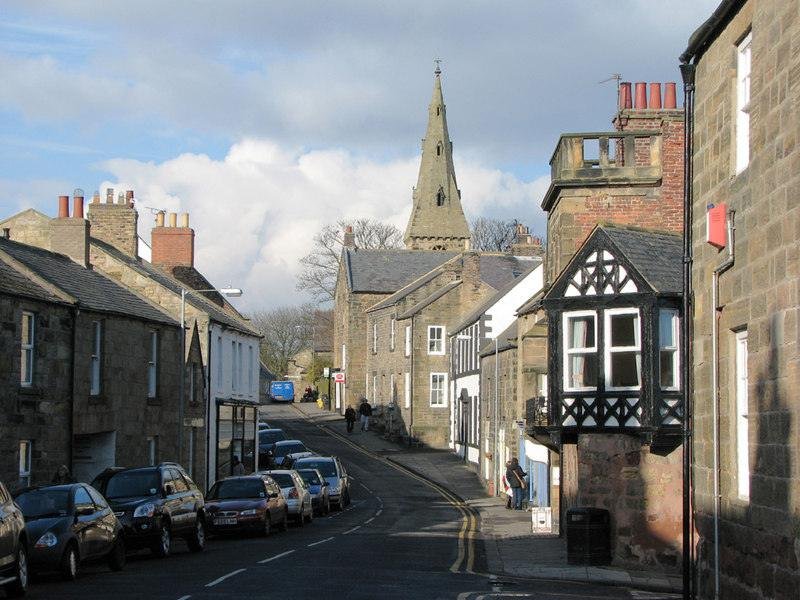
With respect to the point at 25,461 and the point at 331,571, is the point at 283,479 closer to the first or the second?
the point at 25,461

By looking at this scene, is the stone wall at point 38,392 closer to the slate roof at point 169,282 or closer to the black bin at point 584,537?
the slate roof at point 169,282

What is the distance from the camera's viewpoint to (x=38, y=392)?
2905cm

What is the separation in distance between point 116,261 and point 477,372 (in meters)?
20.1

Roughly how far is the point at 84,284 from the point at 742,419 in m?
24.4

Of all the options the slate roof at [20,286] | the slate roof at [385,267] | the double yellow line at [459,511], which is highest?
the slate roof at [385,267]

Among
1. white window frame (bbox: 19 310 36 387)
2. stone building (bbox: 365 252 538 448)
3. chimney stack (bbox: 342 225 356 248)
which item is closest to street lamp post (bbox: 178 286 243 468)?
white window frame (bbox: 19 310 36 387)

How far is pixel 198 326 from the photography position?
4100 cm

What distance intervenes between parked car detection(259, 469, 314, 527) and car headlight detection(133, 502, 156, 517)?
34.0ft

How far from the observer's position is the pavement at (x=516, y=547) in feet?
71.7

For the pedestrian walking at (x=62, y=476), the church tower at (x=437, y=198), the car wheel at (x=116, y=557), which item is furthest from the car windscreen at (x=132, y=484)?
the church tower at (x=437, y=198)

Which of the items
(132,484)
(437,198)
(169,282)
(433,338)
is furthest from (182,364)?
(437,198)

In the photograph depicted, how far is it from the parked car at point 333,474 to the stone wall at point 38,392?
1243 cm

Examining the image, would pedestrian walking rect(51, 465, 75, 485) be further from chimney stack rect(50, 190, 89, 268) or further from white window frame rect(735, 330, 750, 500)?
white window frame rect(735, 330, 750, 500)

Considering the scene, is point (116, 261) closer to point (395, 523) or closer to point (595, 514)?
point (395, 523)
